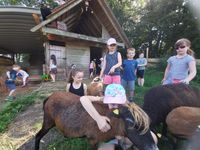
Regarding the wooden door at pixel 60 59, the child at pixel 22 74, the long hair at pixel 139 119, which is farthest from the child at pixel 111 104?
the wooden door at pixel 60 59

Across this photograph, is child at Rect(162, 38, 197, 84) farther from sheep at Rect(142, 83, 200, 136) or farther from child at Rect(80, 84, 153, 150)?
child at Rect(80, 84, 153, 150)

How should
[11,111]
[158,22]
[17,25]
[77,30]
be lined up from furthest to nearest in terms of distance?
[158,22], [77,30], [17,25], [11,111]

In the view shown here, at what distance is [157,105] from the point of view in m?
3.06

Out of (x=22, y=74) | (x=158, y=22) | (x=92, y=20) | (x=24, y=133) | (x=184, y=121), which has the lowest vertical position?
(x=24, y=133)

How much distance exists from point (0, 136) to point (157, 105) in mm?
2994

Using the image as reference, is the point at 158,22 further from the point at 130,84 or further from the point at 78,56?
the point at 130,84

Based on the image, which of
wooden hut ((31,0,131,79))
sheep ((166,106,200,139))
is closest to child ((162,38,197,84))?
sheep ((166,106,200,139))

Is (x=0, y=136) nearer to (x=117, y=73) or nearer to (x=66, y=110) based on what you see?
(x=66, y=110)

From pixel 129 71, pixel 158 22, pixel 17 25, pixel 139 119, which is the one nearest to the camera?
pixel 139 119

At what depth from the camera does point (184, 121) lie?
2.71m

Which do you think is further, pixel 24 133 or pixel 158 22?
pixel 158 22

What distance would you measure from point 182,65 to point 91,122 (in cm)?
203

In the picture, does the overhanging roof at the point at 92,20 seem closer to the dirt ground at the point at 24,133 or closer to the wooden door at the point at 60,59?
the wooden door at the point at 60,59

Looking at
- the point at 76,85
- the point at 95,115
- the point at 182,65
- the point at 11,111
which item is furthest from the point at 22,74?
the point at 95,115
